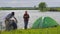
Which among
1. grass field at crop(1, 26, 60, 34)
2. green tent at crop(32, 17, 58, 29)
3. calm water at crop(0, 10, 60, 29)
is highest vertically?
calm water at crop(0, 10, 60, 29)

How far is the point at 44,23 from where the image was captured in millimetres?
1082

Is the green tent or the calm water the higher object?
the calm water

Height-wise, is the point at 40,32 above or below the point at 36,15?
below

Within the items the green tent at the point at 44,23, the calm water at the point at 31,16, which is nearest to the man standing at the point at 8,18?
the calm water at the point at 31,16

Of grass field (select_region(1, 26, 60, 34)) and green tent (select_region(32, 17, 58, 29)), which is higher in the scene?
green tent (select_region(32, 17, 58, 29))

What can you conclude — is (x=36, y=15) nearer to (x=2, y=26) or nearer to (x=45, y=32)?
(x=45, y=32)

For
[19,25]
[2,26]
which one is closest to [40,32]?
[19,25]

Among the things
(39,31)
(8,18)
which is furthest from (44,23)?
(8,18)

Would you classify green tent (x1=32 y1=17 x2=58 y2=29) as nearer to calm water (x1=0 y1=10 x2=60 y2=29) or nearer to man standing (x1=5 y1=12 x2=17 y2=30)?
calm water (x1=0 y1=10 x2=60 y2=29)

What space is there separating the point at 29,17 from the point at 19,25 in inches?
3.3

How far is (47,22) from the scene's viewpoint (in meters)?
1.08

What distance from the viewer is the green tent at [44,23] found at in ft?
3.52

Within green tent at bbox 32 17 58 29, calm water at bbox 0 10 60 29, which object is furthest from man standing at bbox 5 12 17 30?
green tent at bbox 32 17 58 29

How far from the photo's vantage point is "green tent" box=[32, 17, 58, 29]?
1074 mm
